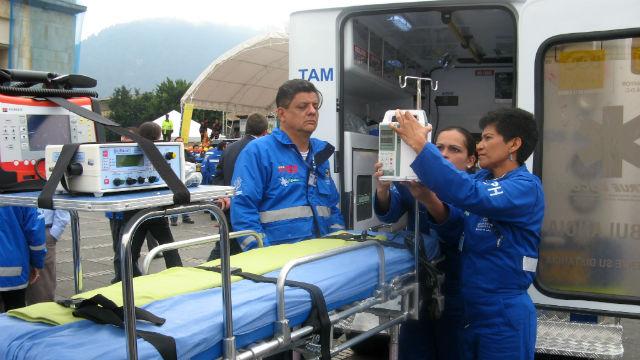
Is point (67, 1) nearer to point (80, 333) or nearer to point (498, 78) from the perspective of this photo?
point (498, 78)

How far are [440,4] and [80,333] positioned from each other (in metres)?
2.61

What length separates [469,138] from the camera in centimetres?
321

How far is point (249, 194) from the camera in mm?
3098

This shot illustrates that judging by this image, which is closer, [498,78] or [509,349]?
[509,349]

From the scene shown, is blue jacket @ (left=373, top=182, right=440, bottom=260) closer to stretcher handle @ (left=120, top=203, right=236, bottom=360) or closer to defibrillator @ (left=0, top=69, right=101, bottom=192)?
stretcher handle @ (left=120, top=203, right=236, bottom=360)

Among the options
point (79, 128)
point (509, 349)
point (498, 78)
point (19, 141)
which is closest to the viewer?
point (19, 141)

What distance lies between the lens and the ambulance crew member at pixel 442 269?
3.05 metres

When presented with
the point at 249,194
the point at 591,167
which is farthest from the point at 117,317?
the point at 591,167

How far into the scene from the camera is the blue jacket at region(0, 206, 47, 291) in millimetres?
3320

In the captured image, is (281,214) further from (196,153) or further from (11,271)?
(196,153)

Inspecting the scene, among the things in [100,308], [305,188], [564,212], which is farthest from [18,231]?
[564,212]

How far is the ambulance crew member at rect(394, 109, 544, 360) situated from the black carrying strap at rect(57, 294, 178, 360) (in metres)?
1.26

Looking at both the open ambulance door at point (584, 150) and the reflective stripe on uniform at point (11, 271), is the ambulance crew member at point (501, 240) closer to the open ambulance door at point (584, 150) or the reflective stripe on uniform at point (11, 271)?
the open ambulance door at point (584, 150)

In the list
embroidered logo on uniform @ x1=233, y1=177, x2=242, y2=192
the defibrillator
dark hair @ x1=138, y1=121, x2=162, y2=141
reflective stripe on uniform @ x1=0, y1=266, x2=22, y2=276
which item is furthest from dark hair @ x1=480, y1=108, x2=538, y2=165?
dark hair @ x1=138, y1=121, x2=162, y2=141
